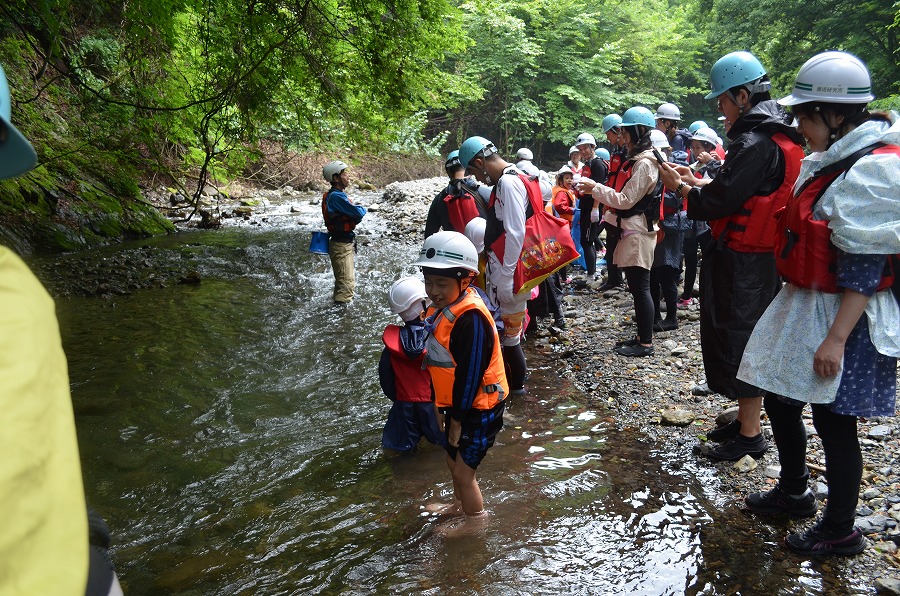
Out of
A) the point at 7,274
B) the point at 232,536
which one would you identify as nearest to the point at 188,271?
the point at 232,536

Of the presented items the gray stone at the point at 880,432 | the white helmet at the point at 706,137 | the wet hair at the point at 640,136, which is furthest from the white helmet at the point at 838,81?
the white helmet at the point at 706,137

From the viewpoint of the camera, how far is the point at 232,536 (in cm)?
382

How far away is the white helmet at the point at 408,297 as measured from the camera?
4336 millimetres

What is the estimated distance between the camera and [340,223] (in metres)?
9.24

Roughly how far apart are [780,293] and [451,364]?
1777 millimetres

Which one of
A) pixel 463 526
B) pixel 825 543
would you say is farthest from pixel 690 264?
pixel 463 526

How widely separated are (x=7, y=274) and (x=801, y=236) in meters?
3.18

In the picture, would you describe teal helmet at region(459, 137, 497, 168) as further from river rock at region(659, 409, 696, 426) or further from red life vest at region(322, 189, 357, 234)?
red life vest at region(322, 189, 357, 234)

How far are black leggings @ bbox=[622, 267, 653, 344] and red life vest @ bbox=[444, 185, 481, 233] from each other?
1712 mm

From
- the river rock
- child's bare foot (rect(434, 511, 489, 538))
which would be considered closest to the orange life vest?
child's bare foot (rect(434, 511, 489, 538))

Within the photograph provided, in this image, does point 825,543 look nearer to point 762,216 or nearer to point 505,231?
point 762,216

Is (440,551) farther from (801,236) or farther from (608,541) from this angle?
(801,236)

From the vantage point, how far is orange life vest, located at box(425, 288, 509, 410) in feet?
10.8

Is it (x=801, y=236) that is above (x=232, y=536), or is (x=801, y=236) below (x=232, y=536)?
above
